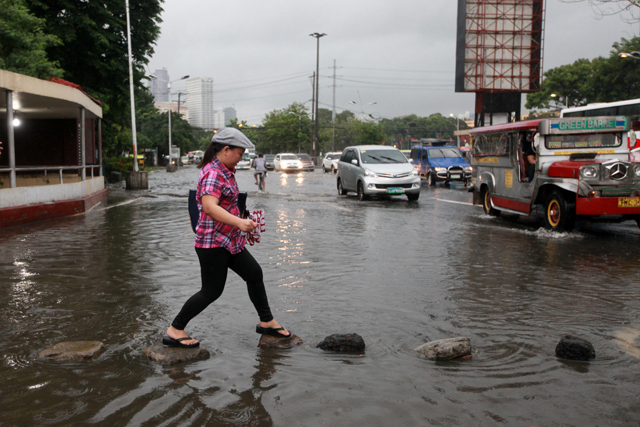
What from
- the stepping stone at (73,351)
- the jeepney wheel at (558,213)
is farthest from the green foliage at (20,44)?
the stepping stone at (73,351)

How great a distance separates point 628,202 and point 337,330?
7.65m

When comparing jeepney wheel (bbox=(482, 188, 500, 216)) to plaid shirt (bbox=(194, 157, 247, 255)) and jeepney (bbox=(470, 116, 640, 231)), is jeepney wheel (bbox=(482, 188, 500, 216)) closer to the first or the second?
jeepney (bbox=(470, 116, 640, 231))

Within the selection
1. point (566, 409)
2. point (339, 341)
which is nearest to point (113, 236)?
point (339, 341)

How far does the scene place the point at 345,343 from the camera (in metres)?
4.47

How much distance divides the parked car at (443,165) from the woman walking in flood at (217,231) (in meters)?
25.0

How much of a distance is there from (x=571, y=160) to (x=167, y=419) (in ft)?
33.6

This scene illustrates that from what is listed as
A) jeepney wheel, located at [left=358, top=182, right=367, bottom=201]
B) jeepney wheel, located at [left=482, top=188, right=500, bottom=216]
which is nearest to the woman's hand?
jeepney wheel, located at [left=482, top=188, right=500, bottom=216]

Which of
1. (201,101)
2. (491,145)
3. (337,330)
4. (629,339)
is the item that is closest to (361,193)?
(491,145)

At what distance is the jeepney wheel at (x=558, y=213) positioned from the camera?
10984 millimetres

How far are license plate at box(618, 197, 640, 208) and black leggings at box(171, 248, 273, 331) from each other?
8227 mm

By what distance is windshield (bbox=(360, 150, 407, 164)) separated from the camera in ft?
65.0

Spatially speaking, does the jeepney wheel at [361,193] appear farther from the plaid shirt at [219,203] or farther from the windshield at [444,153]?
the plaid shirt at [219,203]

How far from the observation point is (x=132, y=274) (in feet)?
24.1

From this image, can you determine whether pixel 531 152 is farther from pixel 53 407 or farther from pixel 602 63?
pixel 602 63
